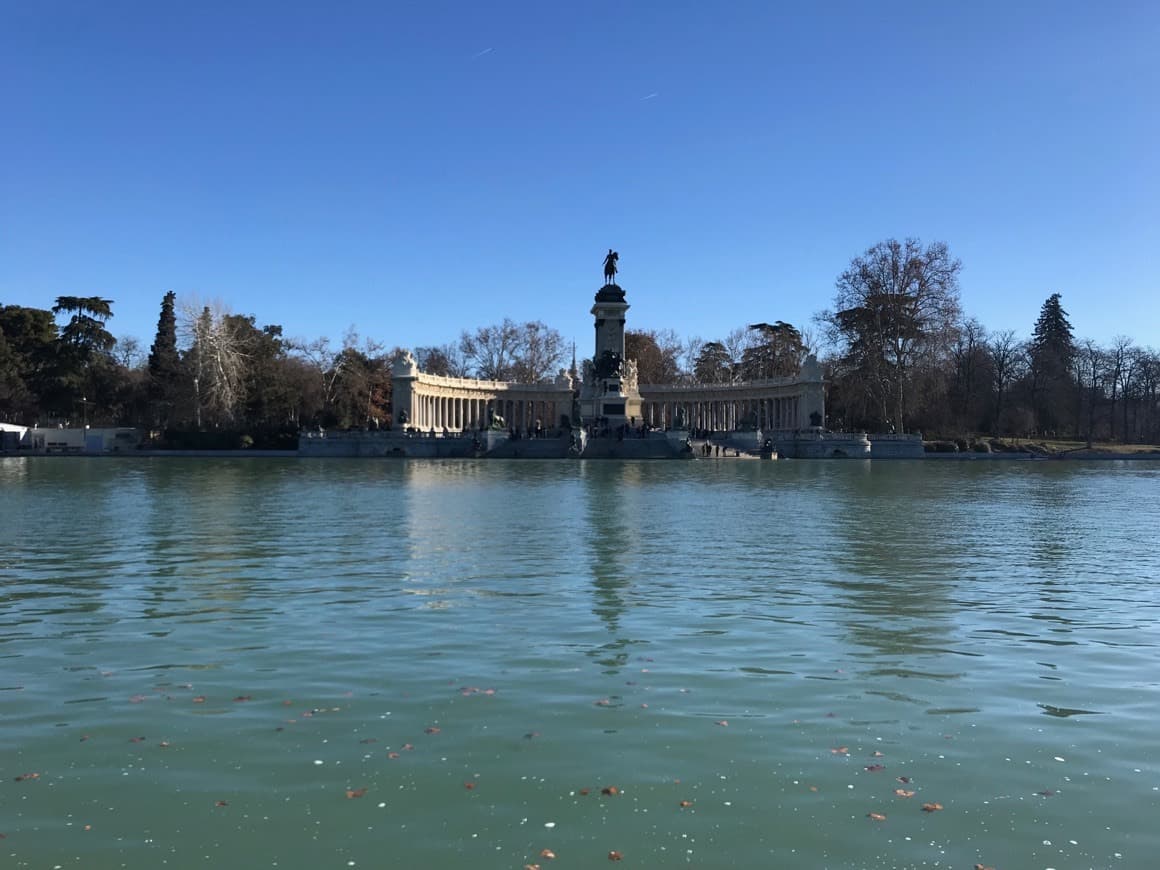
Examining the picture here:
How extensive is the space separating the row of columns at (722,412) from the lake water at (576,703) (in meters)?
77.5

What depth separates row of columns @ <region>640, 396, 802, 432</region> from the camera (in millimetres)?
98750

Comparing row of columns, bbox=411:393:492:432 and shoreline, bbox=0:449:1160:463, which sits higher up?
row of columns, bbox=411:393:492:432

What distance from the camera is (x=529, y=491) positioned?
→ 124 feet

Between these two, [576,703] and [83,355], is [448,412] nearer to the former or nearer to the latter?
[83,355]

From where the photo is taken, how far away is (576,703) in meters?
9.24

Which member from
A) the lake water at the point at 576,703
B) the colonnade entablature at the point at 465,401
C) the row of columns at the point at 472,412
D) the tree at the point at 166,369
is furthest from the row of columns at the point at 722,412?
the lake water at the point at 576,703

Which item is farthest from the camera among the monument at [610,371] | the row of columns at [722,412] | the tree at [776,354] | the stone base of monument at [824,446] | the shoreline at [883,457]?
the tree at [776,354]

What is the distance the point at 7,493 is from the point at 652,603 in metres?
31.4

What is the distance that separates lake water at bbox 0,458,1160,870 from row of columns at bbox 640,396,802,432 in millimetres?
77482

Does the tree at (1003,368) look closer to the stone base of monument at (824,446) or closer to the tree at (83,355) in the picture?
the stone base of monument at (824,446)

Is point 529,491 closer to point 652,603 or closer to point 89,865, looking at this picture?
point 652,603

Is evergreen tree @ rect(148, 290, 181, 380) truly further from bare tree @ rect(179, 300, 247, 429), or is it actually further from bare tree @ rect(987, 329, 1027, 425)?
bare tree @ rect(987, 329, 1027, 425)

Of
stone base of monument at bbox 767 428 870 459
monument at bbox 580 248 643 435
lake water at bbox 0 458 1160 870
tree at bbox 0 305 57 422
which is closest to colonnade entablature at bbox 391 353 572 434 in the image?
monument at bbox 580 248 643 435

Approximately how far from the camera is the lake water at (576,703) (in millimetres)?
6371
